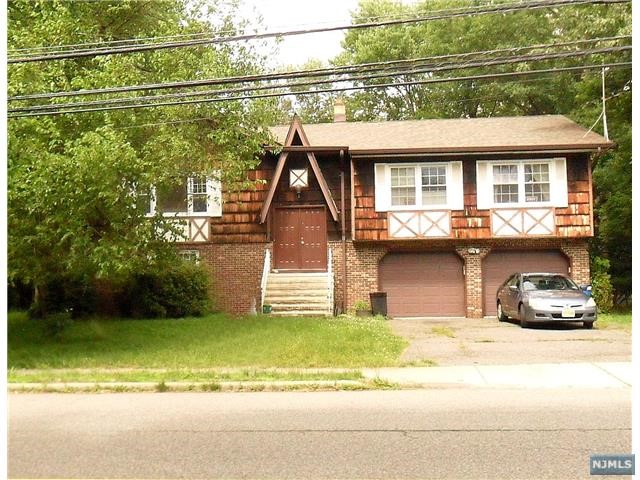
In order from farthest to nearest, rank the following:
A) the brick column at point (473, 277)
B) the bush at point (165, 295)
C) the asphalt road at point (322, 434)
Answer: the brick column at point (473, 277)
the bush at point (165, 295)
the asphalt road at point (322, 434)

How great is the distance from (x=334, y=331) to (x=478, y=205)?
8816 mm

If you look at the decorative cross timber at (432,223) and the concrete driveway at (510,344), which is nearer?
the concrete driveway at (510,344)

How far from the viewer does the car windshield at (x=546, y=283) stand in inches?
662

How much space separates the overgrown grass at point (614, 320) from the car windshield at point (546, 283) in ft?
4.00

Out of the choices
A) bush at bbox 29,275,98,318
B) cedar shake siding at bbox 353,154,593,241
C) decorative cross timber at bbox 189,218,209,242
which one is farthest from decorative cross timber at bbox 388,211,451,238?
bush at bbox 29,275,98,318

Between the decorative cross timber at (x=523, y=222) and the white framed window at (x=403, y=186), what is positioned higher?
the white framed window at (x=403, y=186)

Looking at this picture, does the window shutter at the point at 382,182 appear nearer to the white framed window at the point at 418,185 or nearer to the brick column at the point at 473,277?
the white framed window at the point at 418,185

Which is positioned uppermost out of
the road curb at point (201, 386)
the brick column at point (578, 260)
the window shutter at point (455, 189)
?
the window shutter at point (455, 189)

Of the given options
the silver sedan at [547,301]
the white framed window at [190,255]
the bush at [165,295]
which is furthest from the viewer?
the white framed window at [190,255]

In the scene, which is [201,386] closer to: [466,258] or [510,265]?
[466,258]

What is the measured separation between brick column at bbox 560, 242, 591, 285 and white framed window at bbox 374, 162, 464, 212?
4289 millimetres

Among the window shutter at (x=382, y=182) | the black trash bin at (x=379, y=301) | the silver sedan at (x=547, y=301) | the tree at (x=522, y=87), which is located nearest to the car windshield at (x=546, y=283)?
the silver sedan at (x=547, y=301)

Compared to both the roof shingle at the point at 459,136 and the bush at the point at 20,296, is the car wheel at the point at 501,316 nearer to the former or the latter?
the roof shingle at the point at 459,136

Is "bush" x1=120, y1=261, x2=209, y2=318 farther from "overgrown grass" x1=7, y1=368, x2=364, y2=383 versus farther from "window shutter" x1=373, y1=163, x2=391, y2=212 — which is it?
"overgrown grass" x1=7, y1=368, x2=364, y2=383
